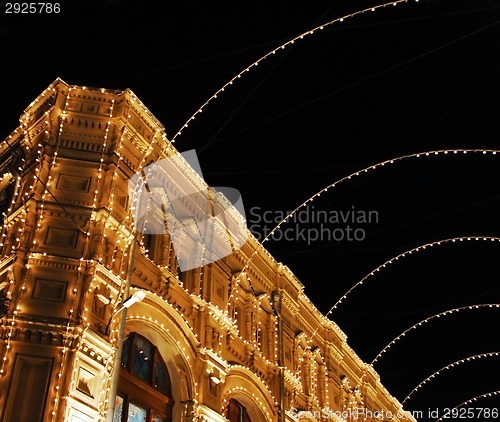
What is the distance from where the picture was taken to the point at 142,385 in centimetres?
1762

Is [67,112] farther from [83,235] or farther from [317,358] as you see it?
[317,358]

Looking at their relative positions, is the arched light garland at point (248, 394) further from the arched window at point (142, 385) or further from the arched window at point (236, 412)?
the arched window at point (142, 385)

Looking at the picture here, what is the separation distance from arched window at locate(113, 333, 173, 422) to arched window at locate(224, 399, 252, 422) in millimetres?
2857

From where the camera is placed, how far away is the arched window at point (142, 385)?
17.0m

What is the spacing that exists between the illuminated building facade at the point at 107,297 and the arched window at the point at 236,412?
0.05 meters

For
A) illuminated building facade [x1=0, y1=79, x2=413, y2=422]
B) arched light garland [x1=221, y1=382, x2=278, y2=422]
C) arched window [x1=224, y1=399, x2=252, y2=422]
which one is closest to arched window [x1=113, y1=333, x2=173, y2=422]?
illuminated building facade [x1=0, y1=79, x2=413, y2=422]

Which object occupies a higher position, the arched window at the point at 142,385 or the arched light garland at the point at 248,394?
the arched light garland at the point at 248,394

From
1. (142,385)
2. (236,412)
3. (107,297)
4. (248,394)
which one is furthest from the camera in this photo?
(248,394)

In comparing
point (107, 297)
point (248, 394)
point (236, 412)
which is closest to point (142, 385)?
point (107, 297)

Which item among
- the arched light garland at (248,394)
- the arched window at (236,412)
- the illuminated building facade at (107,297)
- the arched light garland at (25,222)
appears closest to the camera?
the arched light garland at (25,222)

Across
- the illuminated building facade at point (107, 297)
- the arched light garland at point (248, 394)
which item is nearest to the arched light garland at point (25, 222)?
the illuminated building facade at point (107, 297)

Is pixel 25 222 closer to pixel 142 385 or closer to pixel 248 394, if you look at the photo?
pixel 142 385

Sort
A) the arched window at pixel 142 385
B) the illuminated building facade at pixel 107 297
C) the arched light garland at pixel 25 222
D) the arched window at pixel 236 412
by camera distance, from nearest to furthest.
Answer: the arched light garland at pixel 25 222 → the illuminated building facade at pixel 107 297 → the arched window at pixel 142 385 → the arched window at pixel 236 412

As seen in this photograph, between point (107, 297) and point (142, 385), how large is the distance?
285cm
